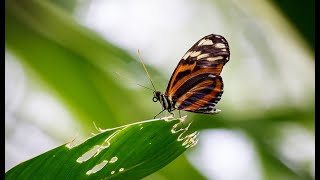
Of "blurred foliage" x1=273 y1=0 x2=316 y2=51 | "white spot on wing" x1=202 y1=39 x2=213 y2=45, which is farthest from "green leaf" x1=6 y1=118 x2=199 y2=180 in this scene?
"white spot on wing" x1=202 y1=39 x2=213 y2=45

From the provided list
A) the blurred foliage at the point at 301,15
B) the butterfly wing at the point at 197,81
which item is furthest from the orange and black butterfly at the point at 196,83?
the blurred foliage at the point at 301,15

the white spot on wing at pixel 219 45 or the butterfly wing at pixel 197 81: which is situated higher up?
the white spot on wing at pixel 219 45

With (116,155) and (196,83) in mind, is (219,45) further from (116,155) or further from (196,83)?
(116,155)

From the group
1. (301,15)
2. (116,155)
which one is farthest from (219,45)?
(116,155)

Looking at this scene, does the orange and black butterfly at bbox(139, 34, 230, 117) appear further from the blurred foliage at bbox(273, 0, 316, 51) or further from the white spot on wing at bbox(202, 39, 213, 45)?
the blurred foliage at bbox(273, 0, 316, 51)

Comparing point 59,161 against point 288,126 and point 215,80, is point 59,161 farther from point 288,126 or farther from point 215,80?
point 288,126

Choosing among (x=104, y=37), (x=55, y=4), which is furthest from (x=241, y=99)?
(x=55, y=4)

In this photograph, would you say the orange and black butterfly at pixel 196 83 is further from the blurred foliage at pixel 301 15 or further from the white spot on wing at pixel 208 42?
the blurred foliage at pixel 301 15

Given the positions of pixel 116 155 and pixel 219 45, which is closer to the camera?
pixel 116 155
